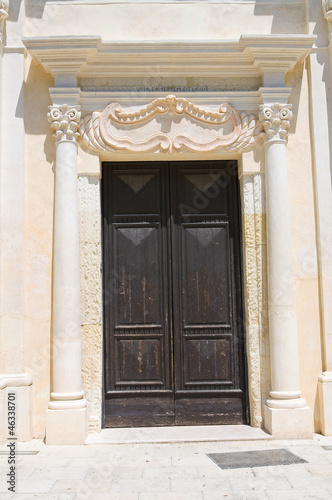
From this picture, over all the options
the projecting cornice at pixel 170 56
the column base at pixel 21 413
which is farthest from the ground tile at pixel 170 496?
the projecting cornice at pixel 170 56

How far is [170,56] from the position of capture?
5.91 meters

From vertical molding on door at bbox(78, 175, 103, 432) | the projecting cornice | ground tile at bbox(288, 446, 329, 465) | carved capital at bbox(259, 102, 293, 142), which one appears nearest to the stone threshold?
vertical molding on door at bbox(78, 175, 103, 432)

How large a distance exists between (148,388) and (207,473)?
1631mm

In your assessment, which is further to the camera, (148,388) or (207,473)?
(148,388)

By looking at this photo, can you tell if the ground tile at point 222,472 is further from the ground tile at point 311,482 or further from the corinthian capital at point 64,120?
the corinthian capital at point 64,120

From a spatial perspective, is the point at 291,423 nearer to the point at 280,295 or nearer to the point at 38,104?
the point at 280,295

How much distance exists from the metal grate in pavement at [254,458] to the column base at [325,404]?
2.49ft

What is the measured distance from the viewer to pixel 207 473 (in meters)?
4.55

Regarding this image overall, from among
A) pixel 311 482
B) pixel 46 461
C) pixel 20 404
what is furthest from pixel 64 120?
pixel 311 482

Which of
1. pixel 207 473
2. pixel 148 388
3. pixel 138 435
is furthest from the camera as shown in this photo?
pixel 148 388

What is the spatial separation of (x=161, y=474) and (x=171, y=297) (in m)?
2.10

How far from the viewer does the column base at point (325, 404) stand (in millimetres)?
5656

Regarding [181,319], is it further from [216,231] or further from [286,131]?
[286,131]

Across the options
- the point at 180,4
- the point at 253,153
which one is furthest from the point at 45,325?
the point at 180,4
